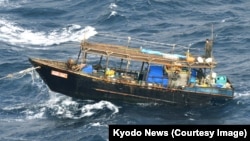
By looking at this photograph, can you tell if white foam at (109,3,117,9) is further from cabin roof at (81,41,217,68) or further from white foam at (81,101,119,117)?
white foam at (81,101,119,117)

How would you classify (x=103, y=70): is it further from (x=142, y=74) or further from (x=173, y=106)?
(x=173, y=106)

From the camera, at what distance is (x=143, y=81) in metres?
62.3

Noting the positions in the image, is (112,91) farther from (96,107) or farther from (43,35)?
(43,35)

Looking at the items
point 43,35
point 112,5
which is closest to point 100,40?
point 43,35

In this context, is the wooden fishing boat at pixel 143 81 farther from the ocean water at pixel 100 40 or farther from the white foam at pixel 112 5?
the white foam at pixel 112 5

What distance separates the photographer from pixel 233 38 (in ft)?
264

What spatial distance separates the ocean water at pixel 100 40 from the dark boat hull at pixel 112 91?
751 millimetres

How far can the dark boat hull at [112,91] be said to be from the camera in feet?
202

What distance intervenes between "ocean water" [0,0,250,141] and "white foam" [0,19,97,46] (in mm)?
139

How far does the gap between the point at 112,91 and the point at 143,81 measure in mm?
3446

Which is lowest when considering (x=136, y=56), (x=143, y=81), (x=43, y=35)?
(x=143, y=81)

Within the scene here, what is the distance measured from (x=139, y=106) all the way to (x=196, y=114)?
6080 millimetres

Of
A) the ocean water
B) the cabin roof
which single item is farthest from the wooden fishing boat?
the ocean water

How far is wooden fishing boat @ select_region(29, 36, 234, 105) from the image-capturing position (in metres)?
61.4
